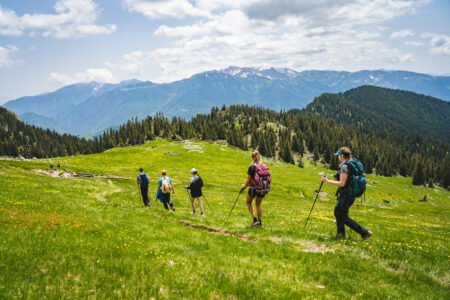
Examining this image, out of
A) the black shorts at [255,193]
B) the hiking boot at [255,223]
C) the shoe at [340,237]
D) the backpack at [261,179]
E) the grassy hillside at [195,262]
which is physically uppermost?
the backpack at [261,179]

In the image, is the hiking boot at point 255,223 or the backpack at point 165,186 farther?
the backpack at point 165,186

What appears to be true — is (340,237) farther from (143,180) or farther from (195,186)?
(143,180)

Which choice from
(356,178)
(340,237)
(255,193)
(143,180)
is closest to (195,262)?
(255,193)

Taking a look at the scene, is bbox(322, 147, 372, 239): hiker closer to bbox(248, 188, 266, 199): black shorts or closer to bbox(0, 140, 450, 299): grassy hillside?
bbox(0, 140, 450, 299): grassy hillside

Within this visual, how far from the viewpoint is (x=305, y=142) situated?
19900 centimetres

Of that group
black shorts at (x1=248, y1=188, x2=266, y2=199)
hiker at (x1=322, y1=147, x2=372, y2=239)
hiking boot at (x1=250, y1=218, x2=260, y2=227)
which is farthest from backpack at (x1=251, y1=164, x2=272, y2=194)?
hiker at (x1=322, y1=147, x2=372, y2=239)

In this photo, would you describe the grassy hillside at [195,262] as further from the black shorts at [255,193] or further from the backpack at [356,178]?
the backpack at [356,178]

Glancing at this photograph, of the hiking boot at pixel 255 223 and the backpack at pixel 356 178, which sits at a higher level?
the backpack at pixel 356 178

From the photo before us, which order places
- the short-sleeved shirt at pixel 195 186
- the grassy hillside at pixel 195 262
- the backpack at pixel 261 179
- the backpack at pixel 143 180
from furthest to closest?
the backpack at pixel 143 180 < the short-sleeved shirt at pixel 195 186 < the backpack at pixel 261 179 < the grassy hillside at pixel 195 262

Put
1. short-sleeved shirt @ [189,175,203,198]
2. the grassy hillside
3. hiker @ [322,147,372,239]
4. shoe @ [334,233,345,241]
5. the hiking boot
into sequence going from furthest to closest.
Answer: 1. short-sleeved shirt @ [189,175,203,198]
2. the hiking boot
3. shoe @ [334,233,345,241]
4. hiker @ [322,147,372,239]
5. the grassy hillside

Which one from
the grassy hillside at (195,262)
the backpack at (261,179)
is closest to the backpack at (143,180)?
the grassy hillside at (195,262)

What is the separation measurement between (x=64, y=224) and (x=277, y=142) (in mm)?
184239

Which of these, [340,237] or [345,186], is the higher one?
[345,186]

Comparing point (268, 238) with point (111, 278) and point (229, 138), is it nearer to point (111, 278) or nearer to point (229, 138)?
point (111, 278)
